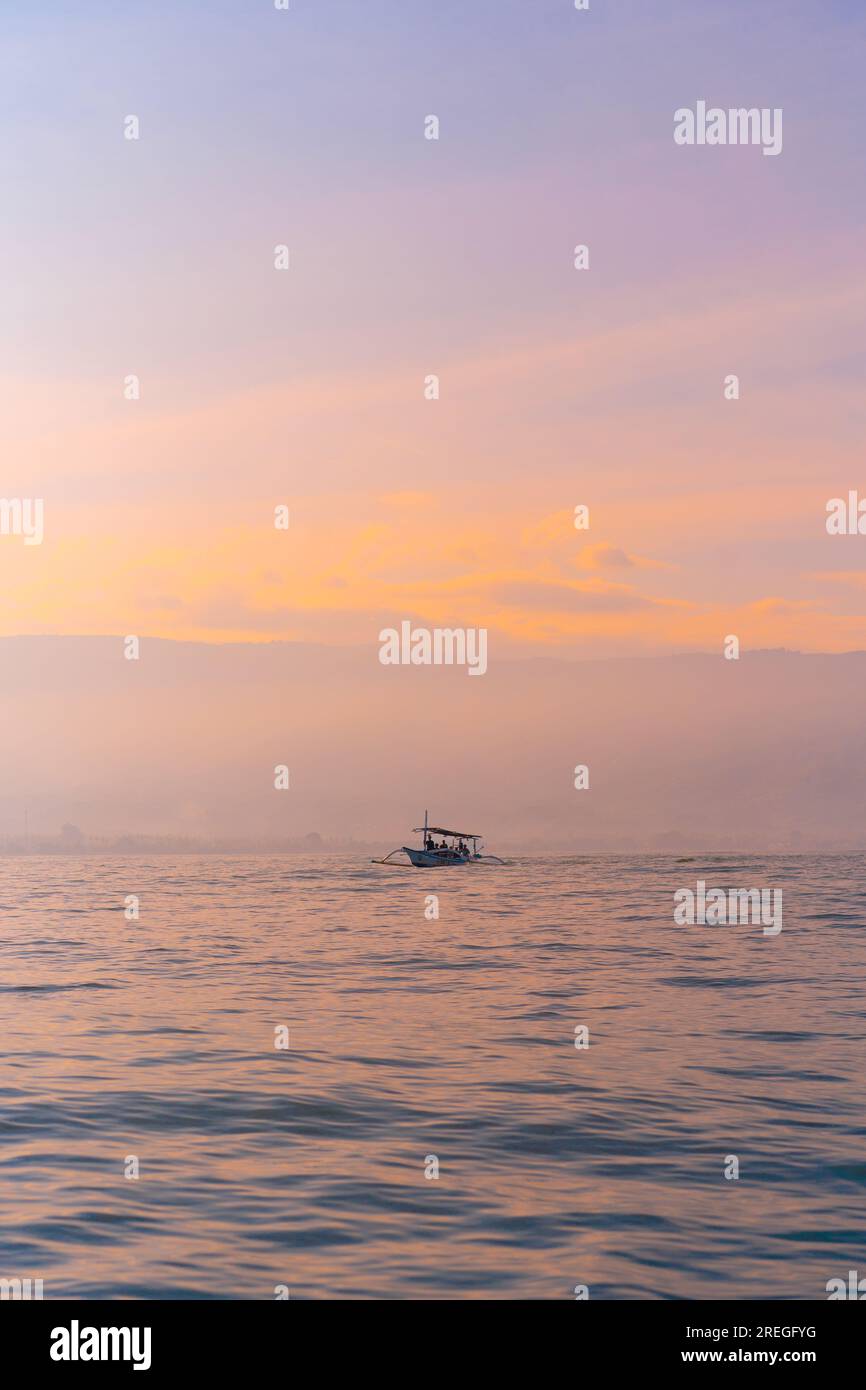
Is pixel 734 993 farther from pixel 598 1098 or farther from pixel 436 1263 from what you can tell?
pixel 436 1263

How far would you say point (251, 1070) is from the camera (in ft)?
69.3

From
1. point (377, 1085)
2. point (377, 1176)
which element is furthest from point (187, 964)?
point (377, 1176)

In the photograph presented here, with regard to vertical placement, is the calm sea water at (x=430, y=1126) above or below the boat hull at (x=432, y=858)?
below

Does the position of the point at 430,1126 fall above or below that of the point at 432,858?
below

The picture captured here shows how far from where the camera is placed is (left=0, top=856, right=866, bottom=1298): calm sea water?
12125mm

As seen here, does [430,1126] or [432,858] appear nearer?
[430,1126]

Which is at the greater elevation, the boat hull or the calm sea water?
the boat hull

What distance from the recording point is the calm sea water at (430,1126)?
1212cm

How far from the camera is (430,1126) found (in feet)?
56.9

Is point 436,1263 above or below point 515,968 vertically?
below

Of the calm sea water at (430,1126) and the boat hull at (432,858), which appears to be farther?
the boat hull at (432,858)

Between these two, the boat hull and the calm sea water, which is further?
the boat hull
